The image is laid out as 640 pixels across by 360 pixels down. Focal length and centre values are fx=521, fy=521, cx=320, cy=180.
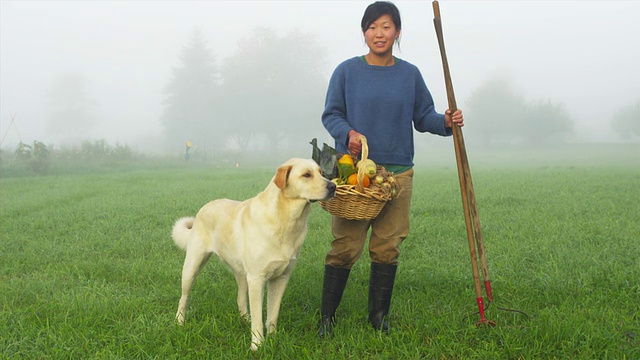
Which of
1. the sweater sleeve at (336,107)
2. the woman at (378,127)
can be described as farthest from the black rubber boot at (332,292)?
the sweater sleeve at (336,107)

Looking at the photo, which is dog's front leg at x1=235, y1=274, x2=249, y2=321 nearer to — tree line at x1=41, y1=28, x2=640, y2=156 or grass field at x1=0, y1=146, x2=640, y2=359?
grass field at x1=0, y1=146, x2=640, y2=359

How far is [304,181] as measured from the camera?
3.69m

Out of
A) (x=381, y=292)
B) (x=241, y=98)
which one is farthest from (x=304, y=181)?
(x=241, y=98)

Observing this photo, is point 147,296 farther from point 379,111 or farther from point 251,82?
point 251,82

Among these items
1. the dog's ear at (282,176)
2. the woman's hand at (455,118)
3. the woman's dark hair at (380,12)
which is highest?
the woman's dark hair at (380,12)

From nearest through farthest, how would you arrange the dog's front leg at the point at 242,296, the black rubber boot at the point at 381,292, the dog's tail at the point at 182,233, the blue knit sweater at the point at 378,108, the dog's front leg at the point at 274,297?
the dog's front leg at the point at 274,297
the blue knit sweater at the point at 378,108
the black rubber boot at the point at 381,292
the dog's front leg at the point at 242,296
the dog's tail at the point at 182,233

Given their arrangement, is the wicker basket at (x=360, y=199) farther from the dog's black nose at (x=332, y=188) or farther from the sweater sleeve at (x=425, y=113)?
the sweater sleeve at (x=425, y=113)

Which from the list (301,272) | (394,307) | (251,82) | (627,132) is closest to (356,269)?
(301,272)

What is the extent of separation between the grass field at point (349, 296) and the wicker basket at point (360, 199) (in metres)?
1.01

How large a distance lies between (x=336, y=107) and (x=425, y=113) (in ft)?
2.59

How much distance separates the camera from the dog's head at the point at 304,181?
3652mm

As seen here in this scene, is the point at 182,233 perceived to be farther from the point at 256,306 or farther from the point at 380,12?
the point at 380,12

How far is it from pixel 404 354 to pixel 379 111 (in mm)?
1887

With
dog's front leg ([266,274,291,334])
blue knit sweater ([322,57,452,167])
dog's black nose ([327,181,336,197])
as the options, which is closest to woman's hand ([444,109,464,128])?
blue knit sweater ([322,57,452,167])
